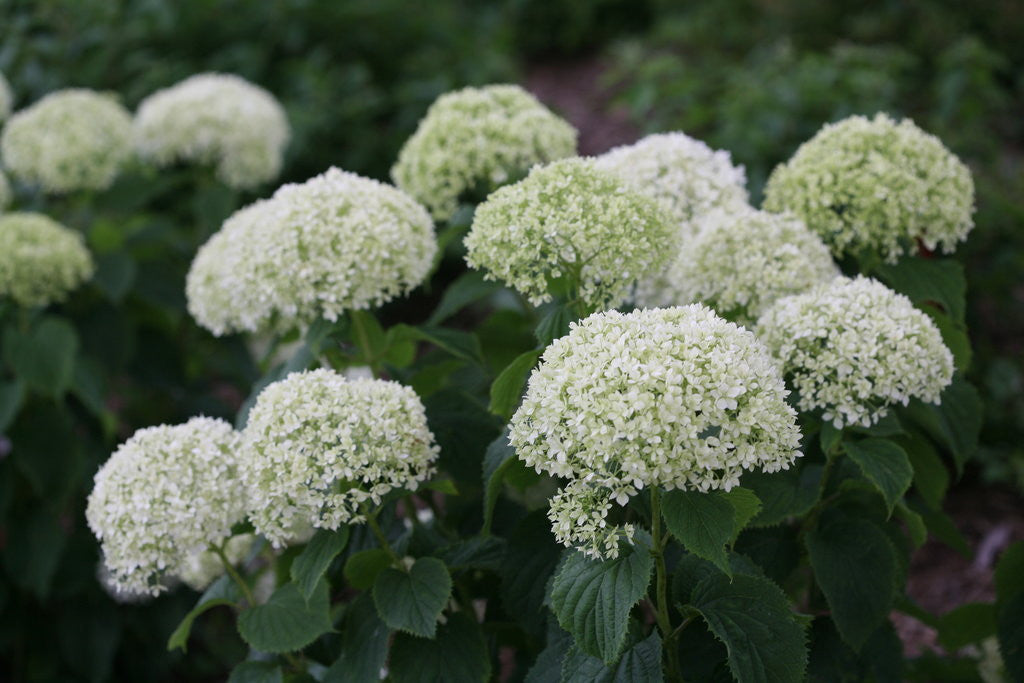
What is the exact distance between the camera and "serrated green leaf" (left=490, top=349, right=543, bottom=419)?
2.04m

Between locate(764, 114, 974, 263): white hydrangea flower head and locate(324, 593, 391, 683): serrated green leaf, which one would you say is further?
locate(764, 114, 974, 263): white hydrangea flower head

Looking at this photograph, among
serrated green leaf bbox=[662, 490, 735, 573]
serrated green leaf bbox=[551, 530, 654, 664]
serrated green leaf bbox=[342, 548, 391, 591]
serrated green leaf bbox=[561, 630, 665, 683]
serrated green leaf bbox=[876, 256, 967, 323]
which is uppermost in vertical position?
serrated green leaf bbox=[662, 490, 735, 573]

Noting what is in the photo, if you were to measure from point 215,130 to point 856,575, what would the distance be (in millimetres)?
2940

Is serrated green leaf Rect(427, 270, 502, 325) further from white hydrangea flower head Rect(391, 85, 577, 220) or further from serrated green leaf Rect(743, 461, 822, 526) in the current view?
serrated green leaf Rect(743, 461, 822, 526)

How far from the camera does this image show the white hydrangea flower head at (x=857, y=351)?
1994mm

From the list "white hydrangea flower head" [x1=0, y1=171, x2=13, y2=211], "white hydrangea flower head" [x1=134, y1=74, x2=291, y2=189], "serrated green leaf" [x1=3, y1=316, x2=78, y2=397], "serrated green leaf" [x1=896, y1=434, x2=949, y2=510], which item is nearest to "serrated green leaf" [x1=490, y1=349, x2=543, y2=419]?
"serrated green leaf" [x1=896, y1=434, x2=949, y2=510]

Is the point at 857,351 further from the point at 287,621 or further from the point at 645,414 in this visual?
the point at 287,621

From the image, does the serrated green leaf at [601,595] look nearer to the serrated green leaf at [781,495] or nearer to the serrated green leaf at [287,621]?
the serrated green leaf at [781,495]

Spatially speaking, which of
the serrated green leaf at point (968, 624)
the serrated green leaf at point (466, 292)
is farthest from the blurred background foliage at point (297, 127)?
the serrated green leaf at point (968, 624)

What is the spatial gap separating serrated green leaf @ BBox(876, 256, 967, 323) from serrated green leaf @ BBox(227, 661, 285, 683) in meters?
1.60

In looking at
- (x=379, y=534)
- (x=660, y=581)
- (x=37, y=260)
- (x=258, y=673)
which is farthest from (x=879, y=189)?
(x=37, y=260)

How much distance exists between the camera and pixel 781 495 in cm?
211

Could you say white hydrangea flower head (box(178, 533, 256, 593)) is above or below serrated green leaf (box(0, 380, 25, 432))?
above

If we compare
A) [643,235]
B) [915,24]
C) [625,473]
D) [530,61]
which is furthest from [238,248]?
[530,61]
